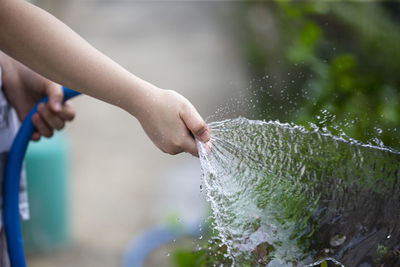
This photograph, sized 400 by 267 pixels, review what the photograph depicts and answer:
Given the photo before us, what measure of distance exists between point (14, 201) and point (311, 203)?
2.33 ft

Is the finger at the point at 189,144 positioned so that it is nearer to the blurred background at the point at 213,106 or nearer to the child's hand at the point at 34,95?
the blurred background at the point at 213,106

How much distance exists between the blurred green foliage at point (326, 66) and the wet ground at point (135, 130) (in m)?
0.13

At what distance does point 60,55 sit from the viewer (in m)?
0.90

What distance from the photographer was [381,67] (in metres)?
2.52

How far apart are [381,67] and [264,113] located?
5.84 ft

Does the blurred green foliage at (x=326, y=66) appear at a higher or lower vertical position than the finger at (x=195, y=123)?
higher

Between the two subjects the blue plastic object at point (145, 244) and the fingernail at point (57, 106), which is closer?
the fingernail at point (57, 106)

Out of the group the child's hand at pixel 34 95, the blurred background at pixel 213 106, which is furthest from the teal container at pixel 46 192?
the child's hand at pixel 34 95

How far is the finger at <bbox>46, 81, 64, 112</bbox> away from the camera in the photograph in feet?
4.00

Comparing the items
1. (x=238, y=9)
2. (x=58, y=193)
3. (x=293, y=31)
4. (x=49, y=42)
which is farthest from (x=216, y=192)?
(x=238, y=9)

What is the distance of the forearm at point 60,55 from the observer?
2.90 ft

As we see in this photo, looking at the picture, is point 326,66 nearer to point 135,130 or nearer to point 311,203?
point 311,203

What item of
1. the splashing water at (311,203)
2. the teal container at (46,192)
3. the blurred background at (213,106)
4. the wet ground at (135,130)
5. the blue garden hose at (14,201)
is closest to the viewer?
the splashing water at (311,203)

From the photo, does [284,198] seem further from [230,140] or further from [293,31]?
[293,31]
